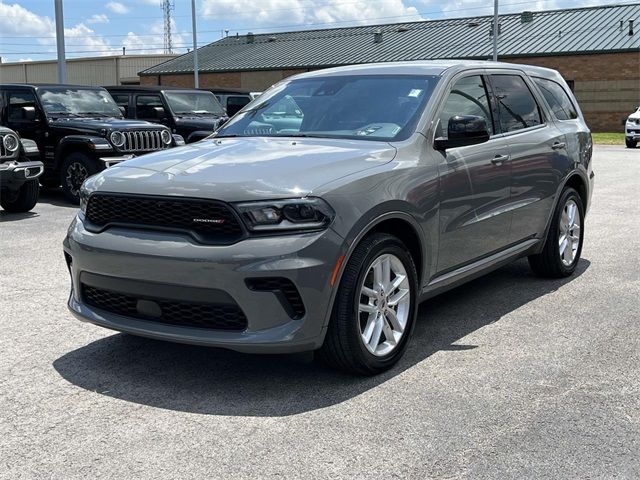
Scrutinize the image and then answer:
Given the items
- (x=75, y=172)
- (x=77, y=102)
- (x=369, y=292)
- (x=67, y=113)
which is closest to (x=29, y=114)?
(x=67, y=113)

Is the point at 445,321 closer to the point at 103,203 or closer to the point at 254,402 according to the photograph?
the point at 254,402

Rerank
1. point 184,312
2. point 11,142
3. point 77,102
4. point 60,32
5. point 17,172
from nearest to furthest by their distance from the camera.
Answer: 1. point 184,312
2. point 17,172
3. point 11,142
4. point 77,102
5. point 60,32

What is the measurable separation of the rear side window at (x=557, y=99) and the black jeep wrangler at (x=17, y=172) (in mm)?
6727

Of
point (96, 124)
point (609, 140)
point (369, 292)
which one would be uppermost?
point (96, 124)

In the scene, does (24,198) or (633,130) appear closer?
(24,198)

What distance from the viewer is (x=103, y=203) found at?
441cm

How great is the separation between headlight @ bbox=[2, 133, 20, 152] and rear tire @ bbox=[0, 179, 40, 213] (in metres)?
0.63

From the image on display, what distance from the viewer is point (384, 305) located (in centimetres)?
447

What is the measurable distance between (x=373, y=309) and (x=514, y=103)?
105 inches

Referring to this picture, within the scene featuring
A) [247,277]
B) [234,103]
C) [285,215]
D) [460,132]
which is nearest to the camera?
[247,277]

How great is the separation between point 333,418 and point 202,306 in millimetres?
874

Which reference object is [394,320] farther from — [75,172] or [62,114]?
[62,114]

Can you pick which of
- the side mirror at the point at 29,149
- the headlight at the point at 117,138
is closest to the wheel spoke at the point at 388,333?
the side mirror at the point at 29,149

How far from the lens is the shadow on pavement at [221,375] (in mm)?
4074
